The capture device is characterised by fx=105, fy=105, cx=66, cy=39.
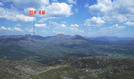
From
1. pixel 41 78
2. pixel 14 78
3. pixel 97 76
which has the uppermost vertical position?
pixel 14 78

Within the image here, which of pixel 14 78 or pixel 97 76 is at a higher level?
pixel 14 78

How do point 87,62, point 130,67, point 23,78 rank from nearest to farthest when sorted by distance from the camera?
point 23,78 → point 130,67 → point 87,62

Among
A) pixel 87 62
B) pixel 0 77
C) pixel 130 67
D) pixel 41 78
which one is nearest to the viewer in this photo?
pixel 0 77

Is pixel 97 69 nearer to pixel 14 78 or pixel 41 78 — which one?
pixel 41 78

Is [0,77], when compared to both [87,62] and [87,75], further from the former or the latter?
[87,62]

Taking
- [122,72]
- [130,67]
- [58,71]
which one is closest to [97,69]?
[122,72]

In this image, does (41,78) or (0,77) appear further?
(41,78)

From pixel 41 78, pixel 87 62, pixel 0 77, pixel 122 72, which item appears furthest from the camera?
pixel 87 62

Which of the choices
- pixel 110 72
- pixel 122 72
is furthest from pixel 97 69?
pixel 122 72

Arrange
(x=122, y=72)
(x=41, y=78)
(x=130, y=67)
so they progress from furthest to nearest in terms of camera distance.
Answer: (x=130, y=67)
(x=122, y=72)
(x=41, y=78)
